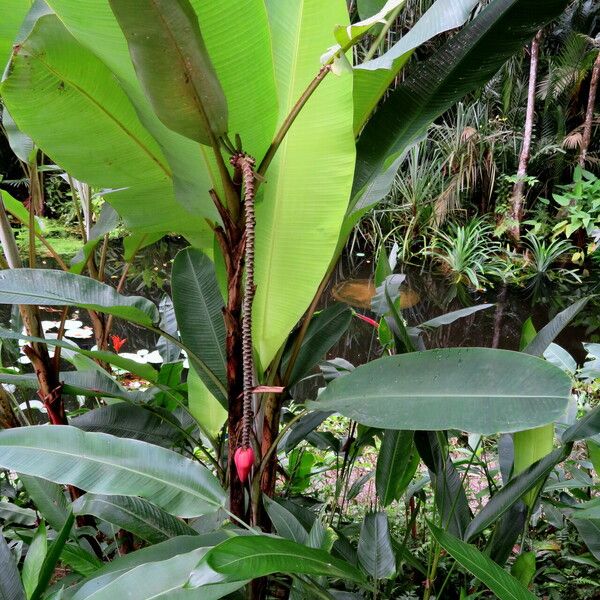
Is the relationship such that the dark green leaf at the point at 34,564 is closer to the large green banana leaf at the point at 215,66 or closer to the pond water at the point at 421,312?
the large green banana leaf at the point at 215,66

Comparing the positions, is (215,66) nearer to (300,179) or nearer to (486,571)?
(300,179)

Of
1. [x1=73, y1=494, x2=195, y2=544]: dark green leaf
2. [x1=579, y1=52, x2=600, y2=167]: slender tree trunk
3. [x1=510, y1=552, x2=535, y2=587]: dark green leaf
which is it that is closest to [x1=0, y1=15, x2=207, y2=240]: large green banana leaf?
[x1=73, y1=494, x2=195, y2=544]: dark green leaf

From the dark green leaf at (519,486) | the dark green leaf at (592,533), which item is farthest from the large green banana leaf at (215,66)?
the dark green leaf at (592,533)

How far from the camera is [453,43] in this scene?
0.62 meters

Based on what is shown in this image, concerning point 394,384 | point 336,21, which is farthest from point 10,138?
point 394,384

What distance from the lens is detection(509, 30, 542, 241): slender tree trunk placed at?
16.8 feet

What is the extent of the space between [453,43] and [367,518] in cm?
58

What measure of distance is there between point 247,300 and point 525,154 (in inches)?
213

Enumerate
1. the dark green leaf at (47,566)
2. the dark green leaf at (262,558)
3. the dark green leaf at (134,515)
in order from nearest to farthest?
1. the dark green leaf at (262,558)
2. the dark green leaf at (47,566)
3. the dark green leaf at (134,515)

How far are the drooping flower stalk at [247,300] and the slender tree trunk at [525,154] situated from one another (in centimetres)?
528

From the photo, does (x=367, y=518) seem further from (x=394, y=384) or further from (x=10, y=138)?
(x=10, y=138)

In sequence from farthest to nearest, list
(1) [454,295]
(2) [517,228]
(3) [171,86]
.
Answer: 1. (2) [517,228]
2. (1) [454,295]
3. (3) [171,86]

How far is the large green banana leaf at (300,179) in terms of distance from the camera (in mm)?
567

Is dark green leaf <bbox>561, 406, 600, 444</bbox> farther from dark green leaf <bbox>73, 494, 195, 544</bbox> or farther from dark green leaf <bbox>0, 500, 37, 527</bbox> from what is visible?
dark green leaf <bbox>0, 500, 37, 527</bbox>
